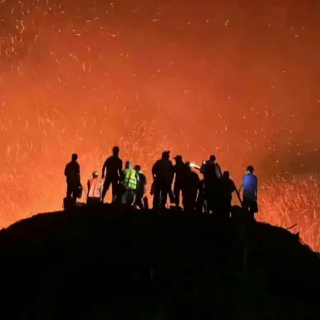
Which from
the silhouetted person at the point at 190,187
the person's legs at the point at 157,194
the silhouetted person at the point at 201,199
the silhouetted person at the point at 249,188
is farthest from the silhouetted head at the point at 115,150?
the silhouetted person at the point at 249,188

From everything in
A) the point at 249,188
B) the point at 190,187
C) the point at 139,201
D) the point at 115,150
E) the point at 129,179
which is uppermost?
the point at 115,150

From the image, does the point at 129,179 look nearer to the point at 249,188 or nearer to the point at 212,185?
the point at 212,185

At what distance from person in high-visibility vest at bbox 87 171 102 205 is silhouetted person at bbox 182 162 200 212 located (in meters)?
3.95

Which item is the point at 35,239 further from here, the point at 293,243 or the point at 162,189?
the point at 293,243

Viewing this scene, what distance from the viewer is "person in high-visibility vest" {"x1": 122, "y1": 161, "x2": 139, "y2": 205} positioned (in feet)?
72.0

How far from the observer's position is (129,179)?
72.0 feet

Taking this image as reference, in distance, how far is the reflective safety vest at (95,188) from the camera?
77.6 ft

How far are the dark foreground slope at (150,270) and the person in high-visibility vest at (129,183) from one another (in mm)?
591

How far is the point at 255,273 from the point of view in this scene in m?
18.8

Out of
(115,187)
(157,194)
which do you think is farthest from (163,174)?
(115,187)

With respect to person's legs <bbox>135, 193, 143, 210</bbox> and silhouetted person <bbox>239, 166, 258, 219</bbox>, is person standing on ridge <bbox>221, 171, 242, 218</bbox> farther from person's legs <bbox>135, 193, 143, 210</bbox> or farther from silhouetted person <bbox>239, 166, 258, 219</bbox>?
person's legs <bbox>135, 193, 143, 210</bbox>

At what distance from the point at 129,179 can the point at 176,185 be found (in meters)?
1.84

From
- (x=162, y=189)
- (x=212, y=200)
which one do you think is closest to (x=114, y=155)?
(x=162, y=189)

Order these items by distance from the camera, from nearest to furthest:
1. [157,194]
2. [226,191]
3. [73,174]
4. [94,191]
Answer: [226,191]
[157,194]
[73,174]
[94,191]
